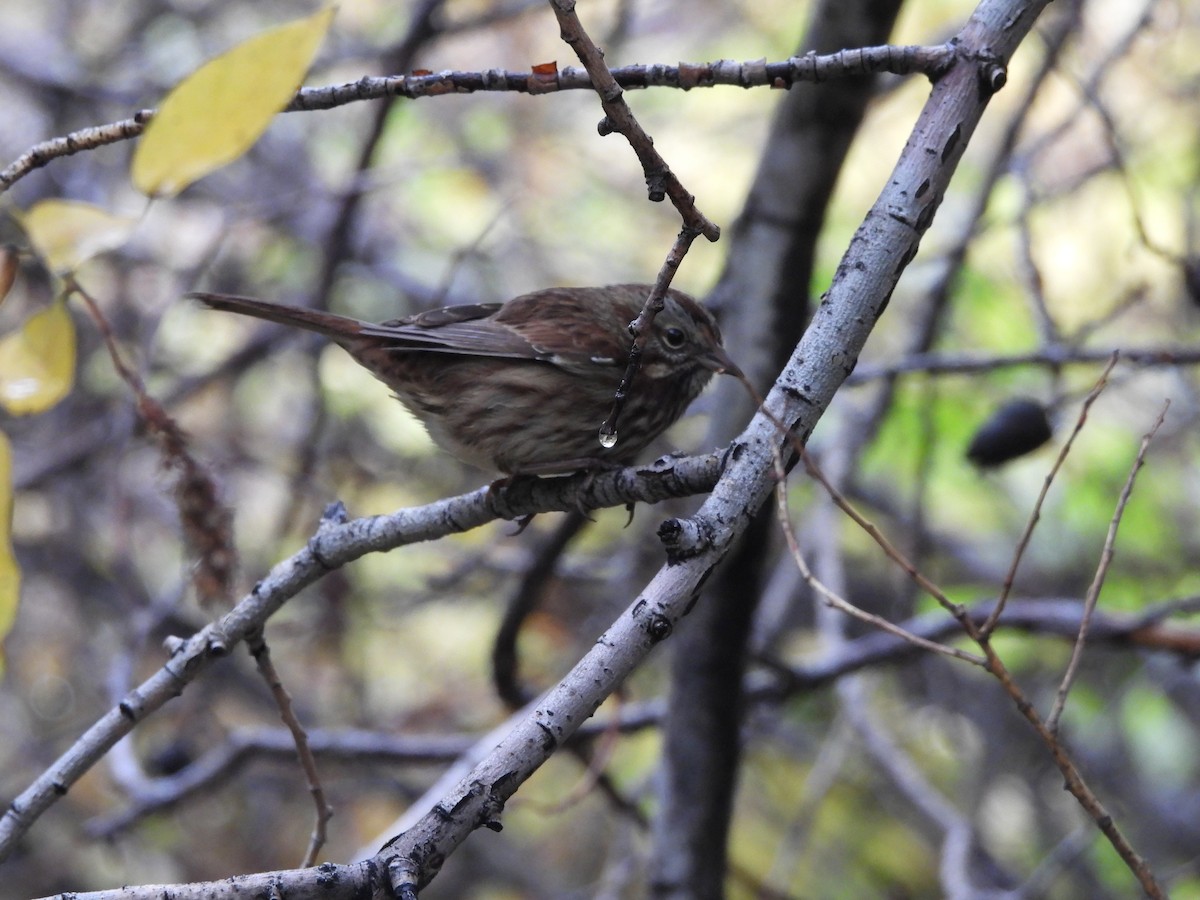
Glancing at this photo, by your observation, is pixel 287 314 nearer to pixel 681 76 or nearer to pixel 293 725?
pixel 293 725

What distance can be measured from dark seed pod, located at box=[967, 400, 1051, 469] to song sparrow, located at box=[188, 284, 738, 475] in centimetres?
83

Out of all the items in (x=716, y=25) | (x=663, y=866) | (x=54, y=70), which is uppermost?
(x=716, y=25)

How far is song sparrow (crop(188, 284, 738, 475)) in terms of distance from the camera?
11.2 ft

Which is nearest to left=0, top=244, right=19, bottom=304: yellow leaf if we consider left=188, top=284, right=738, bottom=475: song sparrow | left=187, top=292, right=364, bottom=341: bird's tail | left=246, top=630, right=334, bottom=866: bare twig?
left=187, top=292, right=364, bottom=341: bird's tail

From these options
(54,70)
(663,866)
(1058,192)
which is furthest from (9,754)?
(1058,192)

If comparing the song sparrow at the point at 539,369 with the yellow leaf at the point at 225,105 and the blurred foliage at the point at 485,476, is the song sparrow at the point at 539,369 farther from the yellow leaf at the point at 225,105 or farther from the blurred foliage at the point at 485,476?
the blurred foliage at the point at 485,476

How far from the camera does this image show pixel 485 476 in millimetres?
6371

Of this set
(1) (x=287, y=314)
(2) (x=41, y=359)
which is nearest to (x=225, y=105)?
(2) (x=41, y=359)

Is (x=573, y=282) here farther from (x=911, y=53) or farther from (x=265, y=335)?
(x=911, y=53)

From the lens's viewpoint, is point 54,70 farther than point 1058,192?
Yes

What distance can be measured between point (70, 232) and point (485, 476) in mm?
3834

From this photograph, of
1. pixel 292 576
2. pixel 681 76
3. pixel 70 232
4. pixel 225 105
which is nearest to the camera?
pixel 225 105

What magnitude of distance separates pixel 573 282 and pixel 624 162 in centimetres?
134

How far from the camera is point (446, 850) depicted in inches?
66.1
